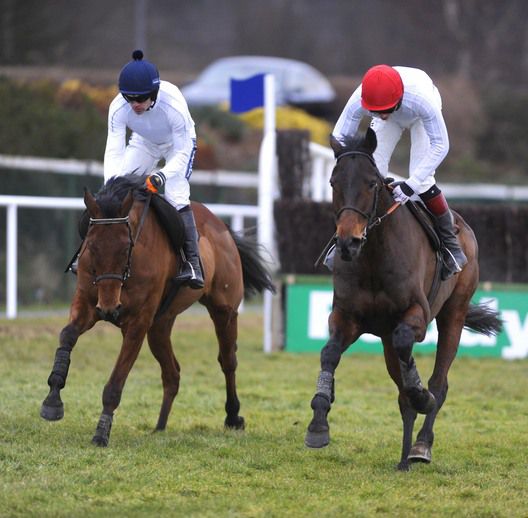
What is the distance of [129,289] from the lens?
6.44 metres

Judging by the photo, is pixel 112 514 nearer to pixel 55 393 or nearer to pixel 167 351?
pixel 55 393

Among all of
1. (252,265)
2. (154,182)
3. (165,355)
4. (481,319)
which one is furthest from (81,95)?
(154,182)

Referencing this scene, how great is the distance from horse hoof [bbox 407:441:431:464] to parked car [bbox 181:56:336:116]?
21040mm

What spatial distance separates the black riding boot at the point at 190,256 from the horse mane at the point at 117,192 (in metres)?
0.48

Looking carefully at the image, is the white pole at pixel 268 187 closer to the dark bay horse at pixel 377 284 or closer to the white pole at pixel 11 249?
the white pole at pixel 11 249

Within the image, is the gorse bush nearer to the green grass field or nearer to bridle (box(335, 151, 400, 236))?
the green grass field

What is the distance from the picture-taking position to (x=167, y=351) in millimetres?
7406

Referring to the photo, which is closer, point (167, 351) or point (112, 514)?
point (112, 514)

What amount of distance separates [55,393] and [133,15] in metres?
32.4

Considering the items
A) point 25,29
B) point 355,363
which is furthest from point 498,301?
point 25,29

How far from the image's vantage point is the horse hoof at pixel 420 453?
20.5 feet

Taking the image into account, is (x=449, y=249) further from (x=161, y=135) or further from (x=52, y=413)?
(x=52, y=413)

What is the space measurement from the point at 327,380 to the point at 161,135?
2.05m

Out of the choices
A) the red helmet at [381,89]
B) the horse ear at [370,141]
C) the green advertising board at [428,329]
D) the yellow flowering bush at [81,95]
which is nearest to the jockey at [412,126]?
the red helmet at [381,89]
